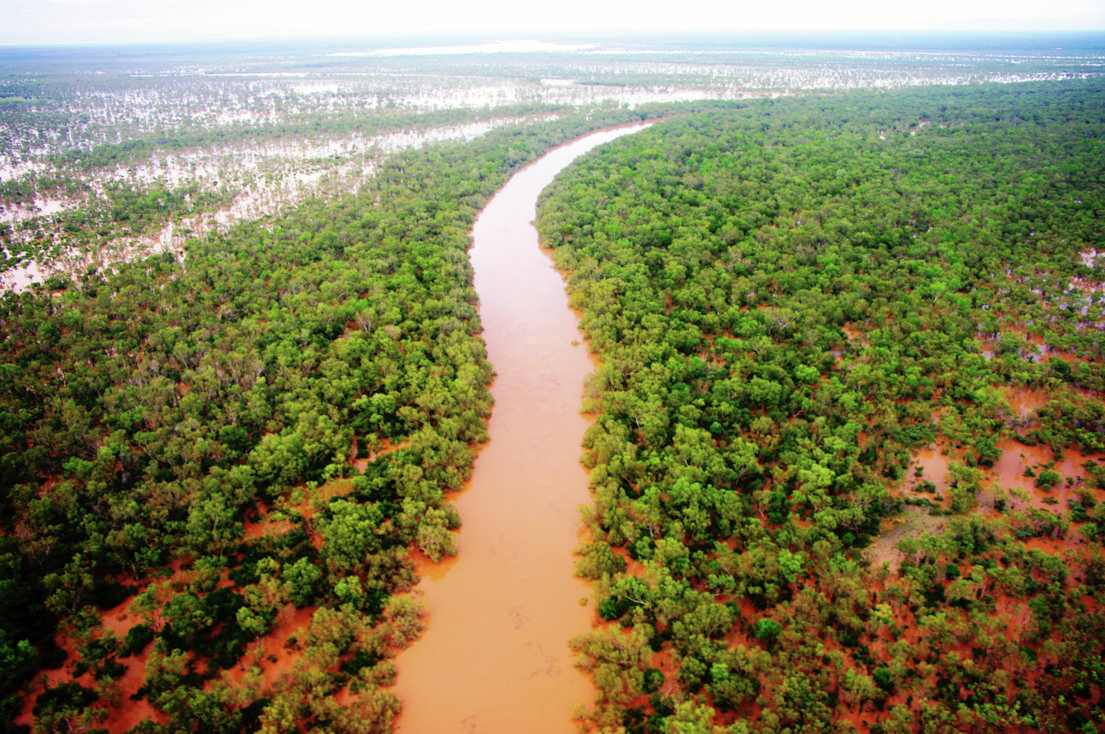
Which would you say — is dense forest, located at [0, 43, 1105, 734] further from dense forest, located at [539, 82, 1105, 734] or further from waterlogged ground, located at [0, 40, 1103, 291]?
waterlogged ground, located at [0, 40, 1103, 291]

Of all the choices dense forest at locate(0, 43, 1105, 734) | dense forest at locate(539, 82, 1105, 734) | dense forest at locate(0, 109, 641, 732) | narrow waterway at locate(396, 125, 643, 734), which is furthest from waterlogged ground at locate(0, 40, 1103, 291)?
dense forest at locate(539, 82, 1105, 734)

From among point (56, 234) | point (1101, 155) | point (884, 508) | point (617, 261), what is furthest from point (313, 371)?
point (1101, 155)

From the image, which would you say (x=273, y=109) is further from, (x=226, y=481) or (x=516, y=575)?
(x=516, y=575)

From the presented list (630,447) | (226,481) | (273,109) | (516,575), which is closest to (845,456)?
(630,447)

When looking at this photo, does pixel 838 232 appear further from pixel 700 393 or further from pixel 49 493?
pixel 49 493

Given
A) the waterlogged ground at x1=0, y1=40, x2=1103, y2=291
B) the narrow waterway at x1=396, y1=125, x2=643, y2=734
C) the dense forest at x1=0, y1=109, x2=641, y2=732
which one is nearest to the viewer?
the dense forest at x1=0, y1=109, x2=641, y2=732

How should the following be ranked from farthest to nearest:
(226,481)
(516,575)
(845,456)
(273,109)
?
(273,109) < (845,456) < (226,481) < (516,575)

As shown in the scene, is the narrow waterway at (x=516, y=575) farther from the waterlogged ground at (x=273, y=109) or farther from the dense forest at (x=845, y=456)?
the waterlogged ground at (x=273, y=109)
